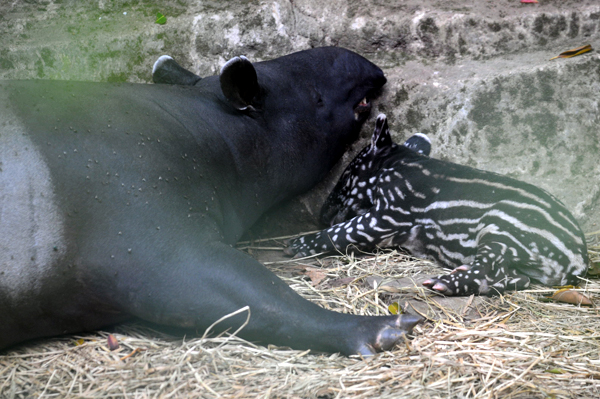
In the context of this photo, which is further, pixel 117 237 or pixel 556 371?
pixel 117 237

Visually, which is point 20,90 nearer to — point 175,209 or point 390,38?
point 175,209

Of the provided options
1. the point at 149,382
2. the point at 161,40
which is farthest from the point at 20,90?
the point at 161,40

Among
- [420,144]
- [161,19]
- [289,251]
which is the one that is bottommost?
[289,251]

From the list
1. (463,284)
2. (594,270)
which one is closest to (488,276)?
(463,284)

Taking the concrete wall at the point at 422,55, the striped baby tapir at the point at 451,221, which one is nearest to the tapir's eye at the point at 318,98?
the striped baby tapir at the point at 451,221

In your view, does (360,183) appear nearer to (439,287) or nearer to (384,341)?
(439,287)

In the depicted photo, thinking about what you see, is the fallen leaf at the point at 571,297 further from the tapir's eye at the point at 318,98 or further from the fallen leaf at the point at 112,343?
the fallen leaf at the point at 112,343

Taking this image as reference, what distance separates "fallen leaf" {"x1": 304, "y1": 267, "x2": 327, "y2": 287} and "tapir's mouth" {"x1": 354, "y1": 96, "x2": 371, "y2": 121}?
61.1 inches

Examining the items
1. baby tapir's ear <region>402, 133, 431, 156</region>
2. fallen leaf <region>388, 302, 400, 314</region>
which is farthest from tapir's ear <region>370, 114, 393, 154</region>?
fallen leaf <region>388, 302, 400, 314</region>

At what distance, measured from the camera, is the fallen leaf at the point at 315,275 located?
3.75m

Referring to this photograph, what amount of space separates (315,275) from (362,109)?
173 centimetres

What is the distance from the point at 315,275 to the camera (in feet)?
12.6

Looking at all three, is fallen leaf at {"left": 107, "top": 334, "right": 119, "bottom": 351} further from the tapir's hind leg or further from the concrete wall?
the concrete wall

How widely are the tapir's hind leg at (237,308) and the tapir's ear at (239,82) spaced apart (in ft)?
4.72
